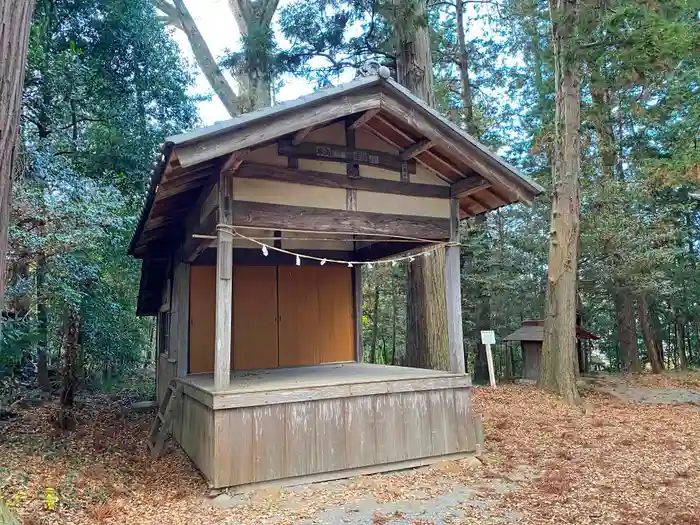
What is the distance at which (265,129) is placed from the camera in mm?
4277

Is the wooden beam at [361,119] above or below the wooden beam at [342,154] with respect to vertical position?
above

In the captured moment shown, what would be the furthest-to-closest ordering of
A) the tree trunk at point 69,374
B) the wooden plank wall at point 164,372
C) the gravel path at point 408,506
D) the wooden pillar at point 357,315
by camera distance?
the wooden pillar at point 357,315
the wooden plank wall at point 164,372
the tree trunk at point 69,374
the gravel path at point 408,506

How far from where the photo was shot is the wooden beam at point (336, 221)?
4.57 m

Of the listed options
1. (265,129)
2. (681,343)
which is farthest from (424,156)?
(681,343)

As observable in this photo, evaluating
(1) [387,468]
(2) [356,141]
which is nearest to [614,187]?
(2) [356,141]

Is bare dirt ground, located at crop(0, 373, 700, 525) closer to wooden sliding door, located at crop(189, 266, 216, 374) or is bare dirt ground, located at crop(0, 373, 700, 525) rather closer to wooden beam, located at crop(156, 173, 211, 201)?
wooden sliding door, located at crop(189, 266, 216, 374)

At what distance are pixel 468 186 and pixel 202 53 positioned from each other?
417 inches

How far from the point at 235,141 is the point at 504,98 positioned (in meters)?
13.5

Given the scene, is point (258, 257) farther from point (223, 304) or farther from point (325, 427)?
point (325, 427)

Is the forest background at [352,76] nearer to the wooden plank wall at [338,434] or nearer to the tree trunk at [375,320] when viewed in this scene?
the tree trunk at [375,320]

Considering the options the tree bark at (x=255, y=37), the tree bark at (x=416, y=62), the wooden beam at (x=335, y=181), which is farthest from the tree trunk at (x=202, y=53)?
the wooden beam at (x=335, y=181)

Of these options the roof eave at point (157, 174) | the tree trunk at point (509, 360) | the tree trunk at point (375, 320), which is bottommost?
the tree trunk at point (509, 360)

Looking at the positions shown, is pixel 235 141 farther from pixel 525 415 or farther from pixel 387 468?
pixel 525 415

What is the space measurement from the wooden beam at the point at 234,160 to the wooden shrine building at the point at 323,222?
0.04 feet
